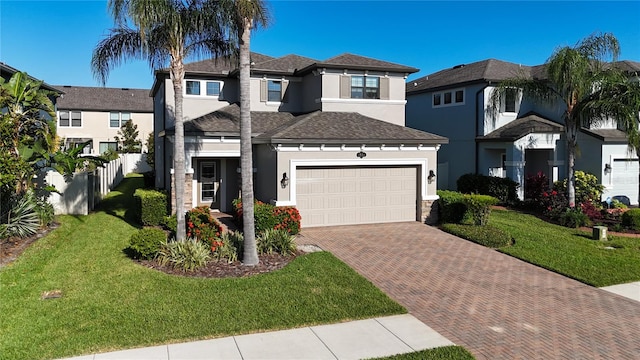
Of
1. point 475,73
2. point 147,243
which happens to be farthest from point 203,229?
point 475,73

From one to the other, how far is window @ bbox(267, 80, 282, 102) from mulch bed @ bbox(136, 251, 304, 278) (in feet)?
35.1

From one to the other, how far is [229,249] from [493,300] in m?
6.39

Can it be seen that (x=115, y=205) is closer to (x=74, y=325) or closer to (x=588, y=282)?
(x=74, y=325)

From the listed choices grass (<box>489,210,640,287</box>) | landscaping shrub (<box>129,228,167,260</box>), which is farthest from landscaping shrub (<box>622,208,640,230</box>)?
landscaping shrub (<box>129,228,167,260</box>)

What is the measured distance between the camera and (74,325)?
7465 millimetres

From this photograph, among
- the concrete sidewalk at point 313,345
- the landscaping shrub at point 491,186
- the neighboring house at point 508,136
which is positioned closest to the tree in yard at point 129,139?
the neighboring house at point 508,136

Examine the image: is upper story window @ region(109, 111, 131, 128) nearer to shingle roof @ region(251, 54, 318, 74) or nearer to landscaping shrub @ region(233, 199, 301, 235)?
shingle roof @ region(251, 54, 318, 74)

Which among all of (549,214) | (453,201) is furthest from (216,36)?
(549,214)

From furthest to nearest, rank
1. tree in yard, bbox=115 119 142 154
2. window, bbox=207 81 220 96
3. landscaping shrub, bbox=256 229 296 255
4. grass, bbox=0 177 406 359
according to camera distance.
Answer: tree in yard, bbox=115 119 142 154 < window, bbox=207 81 220 96 < landscaping shrub, bbox=256 229 296 255 < grass, bbox=0 177 406 359

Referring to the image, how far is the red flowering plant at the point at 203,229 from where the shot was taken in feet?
39.9

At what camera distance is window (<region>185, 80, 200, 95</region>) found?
65.5ft

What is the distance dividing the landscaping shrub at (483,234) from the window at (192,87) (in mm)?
11967

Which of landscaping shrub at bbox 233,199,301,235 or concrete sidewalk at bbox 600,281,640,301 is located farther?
landscaping shrub at bbox 233,199,301,235

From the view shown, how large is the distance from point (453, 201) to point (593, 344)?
9721 millimetres
